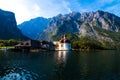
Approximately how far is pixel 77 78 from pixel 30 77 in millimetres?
11045

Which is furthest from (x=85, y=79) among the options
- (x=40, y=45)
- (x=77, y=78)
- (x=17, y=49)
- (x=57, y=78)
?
(x=40, y=45)

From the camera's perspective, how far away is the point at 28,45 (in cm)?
17412

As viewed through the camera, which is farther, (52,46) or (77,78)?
(52,46)

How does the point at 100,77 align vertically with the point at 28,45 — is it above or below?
below

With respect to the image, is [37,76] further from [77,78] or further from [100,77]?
[100,77]

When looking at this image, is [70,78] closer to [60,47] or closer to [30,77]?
[30,77]

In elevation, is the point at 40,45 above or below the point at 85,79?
above

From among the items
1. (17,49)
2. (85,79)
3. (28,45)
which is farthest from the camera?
(28,45)

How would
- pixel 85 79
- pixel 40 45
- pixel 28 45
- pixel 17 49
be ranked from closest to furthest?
pixel 85 79
pixel 17 49
pixel 28 45
pixel 40 45

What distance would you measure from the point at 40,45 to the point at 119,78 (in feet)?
456

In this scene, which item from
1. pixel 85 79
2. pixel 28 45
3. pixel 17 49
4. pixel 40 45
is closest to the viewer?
pixel 85 79

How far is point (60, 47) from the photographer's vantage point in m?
195

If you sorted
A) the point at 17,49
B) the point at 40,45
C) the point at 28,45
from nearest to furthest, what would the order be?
1. the point at 17,49
2. the point at 28,45
3. the point at 40,45

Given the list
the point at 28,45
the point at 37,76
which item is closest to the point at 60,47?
the point at 28,45
